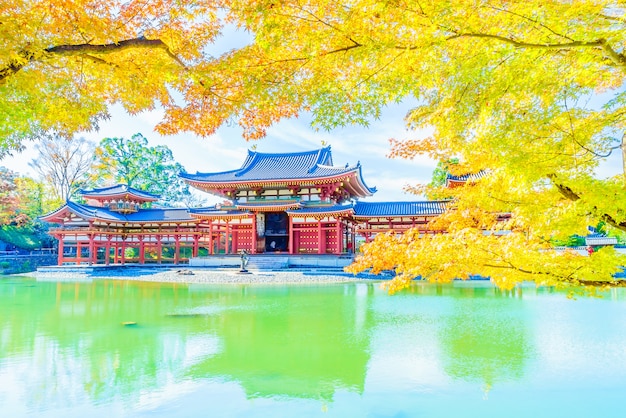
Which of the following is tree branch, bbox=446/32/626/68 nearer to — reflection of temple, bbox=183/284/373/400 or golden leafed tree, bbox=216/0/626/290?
golden leafed tree, bbox=216/0/626/290

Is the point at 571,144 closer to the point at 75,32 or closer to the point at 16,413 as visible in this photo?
the point at 75,32

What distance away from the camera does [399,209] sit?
66.5 ft

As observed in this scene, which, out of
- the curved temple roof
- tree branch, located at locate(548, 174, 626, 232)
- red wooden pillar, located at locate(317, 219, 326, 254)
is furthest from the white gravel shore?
tree branch, located at locate(548, 174, 626, 232)

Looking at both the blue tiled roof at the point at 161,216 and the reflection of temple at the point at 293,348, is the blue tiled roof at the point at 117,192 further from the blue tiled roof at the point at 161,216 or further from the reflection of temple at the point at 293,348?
the reflection of temple at the point at 293,348

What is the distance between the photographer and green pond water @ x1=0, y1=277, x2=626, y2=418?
4188 millimetres

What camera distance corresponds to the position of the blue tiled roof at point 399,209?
1975 cm

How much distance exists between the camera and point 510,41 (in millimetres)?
2195

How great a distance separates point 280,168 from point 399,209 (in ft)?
26.0

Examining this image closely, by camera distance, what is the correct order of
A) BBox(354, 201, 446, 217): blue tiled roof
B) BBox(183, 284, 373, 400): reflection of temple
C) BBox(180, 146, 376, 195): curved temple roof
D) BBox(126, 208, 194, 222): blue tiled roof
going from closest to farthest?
BBox(183, 284, 373, 400): reflection of temple
BBox(354, 201, 446, 217): blue tiled roof
BBox(180, 146, 376, 195): curved temple roof
BBox(126, 208, 194, 222): blue tiled roof

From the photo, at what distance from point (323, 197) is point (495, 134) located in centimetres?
1952

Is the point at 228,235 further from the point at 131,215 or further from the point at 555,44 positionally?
the point at 555,44

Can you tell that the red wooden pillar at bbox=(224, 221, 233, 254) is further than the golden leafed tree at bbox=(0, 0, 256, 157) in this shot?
Yes

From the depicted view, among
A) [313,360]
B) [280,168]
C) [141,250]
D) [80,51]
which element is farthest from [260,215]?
[80,51]

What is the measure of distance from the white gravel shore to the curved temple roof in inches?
220
